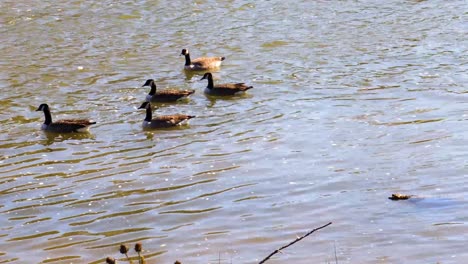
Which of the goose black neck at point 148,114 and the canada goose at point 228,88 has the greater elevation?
the goose black neck at point 148,114

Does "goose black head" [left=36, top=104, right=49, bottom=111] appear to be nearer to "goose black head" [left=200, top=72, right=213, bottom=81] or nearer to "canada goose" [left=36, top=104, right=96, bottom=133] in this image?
"canada goose" [left=36, top=104, right=96, bottom=133]

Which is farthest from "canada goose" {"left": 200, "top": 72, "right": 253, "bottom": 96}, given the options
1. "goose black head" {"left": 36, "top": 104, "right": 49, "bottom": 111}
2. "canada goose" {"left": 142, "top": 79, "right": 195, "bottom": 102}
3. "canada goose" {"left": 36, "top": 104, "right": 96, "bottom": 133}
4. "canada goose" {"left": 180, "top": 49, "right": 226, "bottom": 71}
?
"goose black head" {"left": 36, "top": 104, "right": 49, "bottom": 111}

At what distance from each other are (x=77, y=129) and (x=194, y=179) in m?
2.91

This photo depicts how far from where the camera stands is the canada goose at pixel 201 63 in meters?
16.6

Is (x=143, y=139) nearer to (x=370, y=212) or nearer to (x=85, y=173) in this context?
(x=85, y=173)

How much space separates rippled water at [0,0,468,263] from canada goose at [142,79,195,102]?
0.60 feet

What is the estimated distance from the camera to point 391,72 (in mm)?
15633

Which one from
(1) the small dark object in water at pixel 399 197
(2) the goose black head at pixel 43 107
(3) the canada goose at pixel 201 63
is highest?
(1) the small dark object in water at pixel 399 197

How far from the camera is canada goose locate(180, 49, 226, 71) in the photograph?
16.6 m

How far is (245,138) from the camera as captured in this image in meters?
12.3

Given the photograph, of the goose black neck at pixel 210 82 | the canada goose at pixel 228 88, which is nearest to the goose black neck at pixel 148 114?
the canada goose at pixel 228 88

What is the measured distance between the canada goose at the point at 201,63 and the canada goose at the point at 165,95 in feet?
5.36

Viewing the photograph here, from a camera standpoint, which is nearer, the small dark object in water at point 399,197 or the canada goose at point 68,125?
the small dark object in water at point 399,197

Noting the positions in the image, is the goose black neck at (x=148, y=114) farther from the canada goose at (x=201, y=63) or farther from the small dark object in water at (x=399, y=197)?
the small dark object in water at (x=399, y=197)
